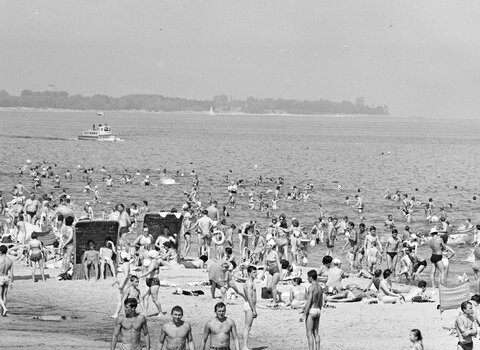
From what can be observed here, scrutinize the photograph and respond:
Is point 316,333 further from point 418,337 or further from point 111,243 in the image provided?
point 111,243

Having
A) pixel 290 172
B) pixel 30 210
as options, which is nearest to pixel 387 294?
pixel 30 210

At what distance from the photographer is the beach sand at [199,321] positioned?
55.5ft

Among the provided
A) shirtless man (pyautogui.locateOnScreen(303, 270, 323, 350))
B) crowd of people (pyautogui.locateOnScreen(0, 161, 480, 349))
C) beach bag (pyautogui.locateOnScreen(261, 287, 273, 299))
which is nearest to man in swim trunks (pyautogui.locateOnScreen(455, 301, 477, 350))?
crowd of people (pyautogui.locateOnScreen(0, 161, 480, 349))

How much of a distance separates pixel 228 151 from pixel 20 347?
332 ft

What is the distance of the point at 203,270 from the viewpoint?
24.9 meters

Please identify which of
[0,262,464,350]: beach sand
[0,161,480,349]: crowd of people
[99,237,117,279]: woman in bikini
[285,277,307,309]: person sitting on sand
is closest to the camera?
[0,161,480,349]: crowd of people

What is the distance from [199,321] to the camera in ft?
62.0

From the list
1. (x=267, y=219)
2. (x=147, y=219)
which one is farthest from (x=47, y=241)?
(x=267, y=219)

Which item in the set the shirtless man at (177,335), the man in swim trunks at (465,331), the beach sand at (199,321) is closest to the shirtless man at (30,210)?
the beach sand at (199,321)

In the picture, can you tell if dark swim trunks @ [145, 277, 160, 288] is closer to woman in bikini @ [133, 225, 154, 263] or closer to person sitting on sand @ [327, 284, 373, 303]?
woman in bikini @ [133, 225, 154, 263]

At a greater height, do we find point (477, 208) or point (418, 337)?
point (418, 337)

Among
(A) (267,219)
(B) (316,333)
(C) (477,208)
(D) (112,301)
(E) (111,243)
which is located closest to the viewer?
(B) (316,333)

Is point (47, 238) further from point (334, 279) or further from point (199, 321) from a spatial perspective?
point (334, 279)

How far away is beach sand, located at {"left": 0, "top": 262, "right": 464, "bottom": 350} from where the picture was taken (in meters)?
16.9
